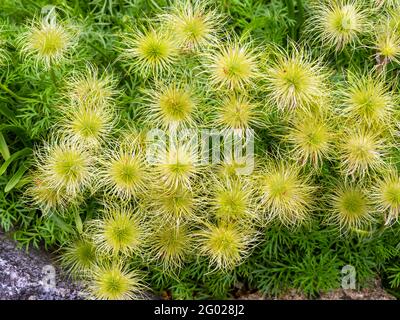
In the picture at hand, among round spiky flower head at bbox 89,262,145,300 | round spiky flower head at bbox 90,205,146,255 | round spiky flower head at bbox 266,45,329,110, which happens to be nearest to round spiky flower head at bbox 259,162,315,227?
round spiky flower head at bbox 266,45,329,110

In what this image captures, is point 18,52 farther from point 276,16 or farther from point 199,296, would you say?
point 199,296

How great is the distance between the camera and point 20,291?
2529 mm

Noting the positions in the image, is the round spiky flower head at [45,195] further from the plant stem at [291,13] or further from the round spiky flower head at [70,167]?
the plant stem at [291,13]

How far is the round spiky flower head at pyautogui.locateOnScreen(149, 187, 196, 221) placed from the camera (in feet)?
7.76

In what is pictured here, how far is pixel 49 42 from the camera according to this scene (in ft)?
7.91

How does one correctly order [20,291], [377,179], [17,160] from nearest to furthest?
[377,179]
[20,291]
[17,160]

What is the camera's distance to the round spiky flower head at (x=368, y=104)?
2352 millimetres

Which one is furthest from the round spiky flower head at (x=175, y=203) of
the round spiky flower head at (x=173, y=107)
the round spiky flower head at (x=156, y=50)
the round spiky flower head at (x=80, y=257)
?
the round spiky flower head at (x=156, y=50)

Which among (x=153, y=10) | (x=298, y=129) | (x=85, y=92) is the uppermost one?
(x=153, y=10)

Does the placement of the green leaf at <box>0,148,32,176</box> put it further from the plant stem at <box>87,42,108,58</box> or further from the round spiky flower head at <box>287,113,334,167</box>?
the round spiky flower head at <box>287,113,334,167</box>

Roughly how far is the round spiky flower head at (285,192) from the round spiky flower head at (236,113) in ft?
0.66

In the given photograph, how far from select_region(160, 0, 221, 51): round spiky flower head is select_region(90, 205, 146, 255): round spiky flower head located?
67 cm

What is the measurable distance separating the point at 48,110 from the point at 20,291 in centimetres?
73

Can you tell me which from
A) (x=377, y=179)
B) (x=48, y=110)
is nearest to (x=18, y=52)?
(x=48, y=110)
